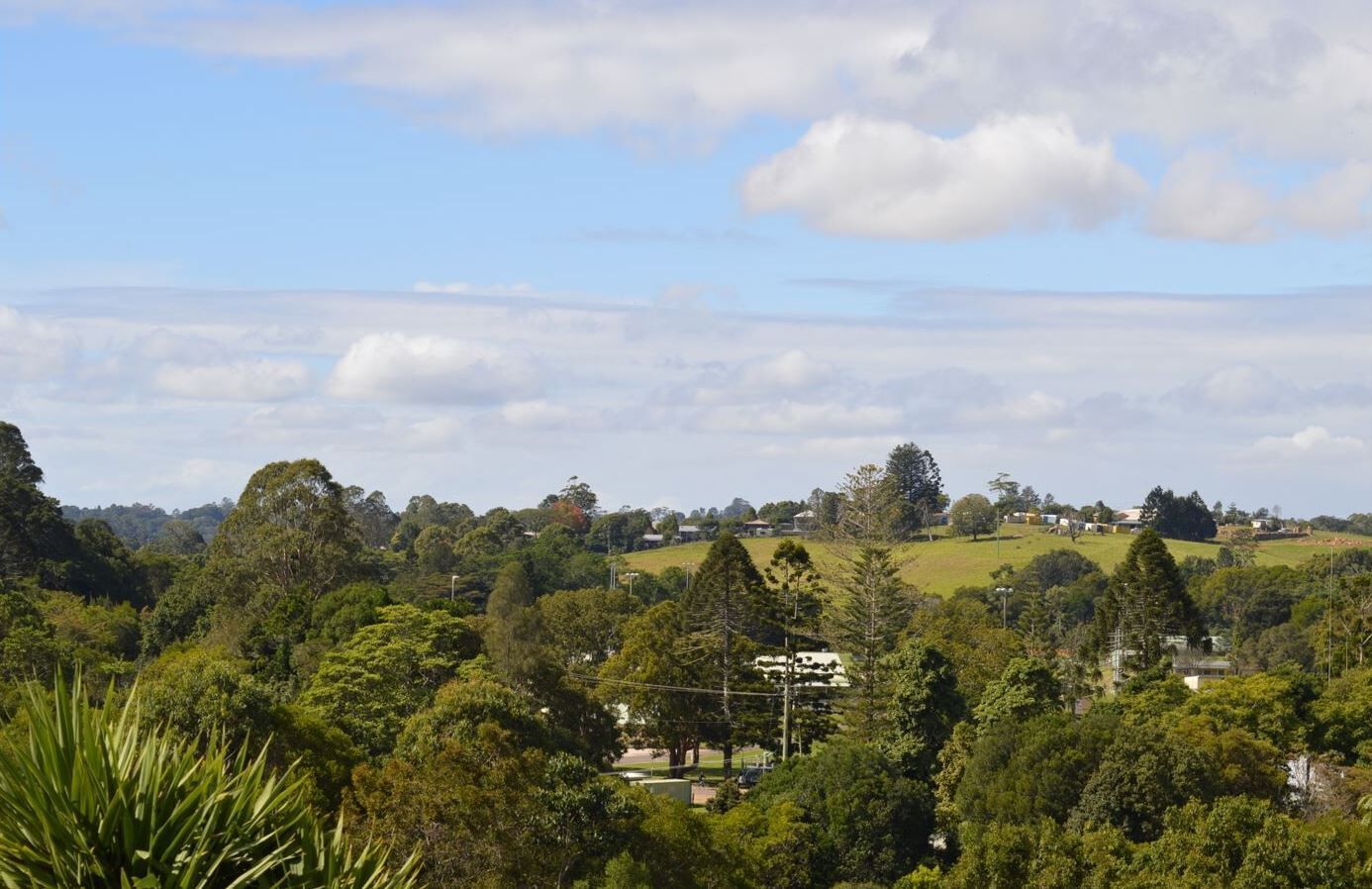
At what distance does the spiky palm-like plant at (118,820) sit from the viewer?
32.1 feet

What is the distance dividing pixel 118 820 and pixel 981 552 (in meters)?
128

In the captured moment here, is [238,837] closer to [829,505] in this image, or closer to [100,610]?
[100,610]

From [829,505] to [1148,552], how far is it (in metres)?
89.4

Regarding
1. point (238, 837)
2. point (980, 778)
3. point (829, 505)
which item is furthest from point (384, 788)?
point (829, 505)

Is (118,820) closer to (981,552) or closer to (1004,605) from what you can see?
(1004,605)

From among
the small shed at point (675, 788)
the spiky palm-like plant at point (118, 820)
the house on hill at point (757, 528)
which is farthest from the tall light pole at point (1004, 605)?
the spiky palm-like plant at point (118, 820)

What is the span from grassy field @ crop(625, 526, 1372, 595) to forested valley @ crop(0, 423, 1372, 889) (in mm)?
26680

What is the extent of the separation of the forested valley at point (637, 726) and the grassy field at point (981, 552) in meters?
26.7

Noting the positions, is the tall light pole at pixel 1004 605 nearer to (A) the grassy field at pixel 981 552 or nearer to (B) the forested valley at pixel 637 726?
(B) the forested valley at pixel 637 726

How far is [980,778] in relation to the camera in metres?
43.2

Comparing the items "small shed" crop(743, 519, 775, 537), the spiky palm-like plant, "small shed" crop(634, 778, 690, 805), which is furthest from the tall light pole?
the spiky palm-like plant

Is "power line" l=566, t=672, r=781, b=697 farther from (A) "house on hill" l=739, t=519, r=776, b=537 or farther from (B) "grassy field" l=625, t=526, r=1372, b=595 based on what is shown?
(A) "house on hill" l=739, t=519, r=776, b=537

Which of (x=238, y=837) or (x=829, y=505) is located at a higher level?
(x=829, y=505)

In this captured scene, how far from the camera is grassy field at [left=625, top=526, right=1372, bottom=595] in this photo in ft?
408
